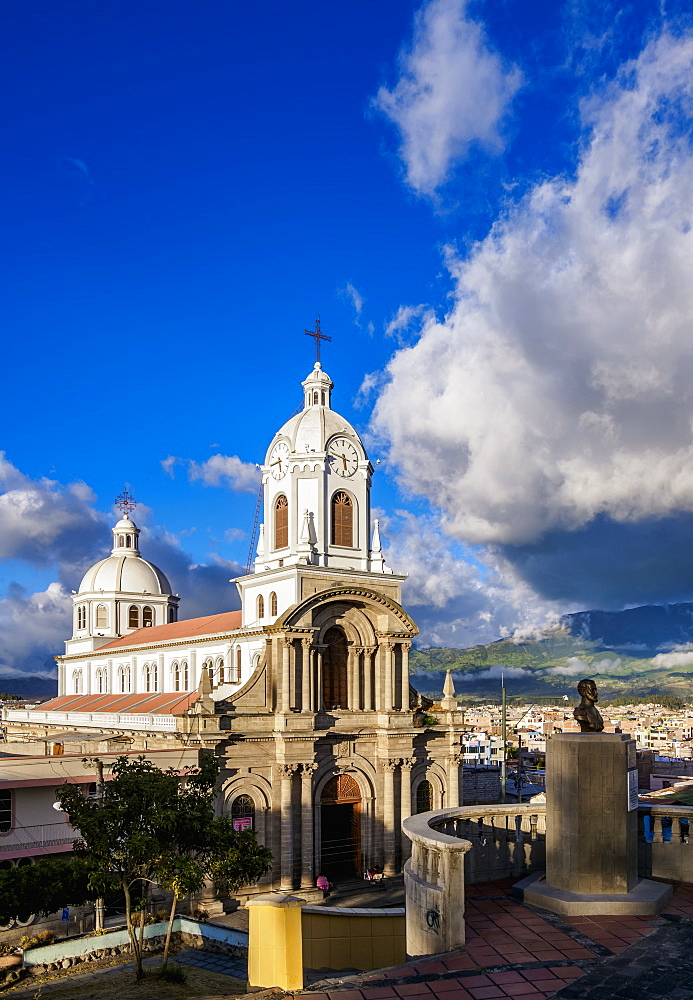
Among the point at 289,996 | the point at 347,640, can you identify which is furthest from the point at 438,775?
the point at 289,996

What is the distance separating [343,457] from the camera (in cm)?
4581

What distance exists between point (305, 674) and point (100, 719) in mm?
14620

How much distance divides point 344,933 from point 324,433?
34.4m

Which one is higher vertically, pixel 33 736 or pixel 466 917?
pixel 466 917

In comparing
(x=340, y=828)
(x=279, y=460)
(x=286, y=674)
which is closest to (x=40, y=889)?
(x=286, y=674)

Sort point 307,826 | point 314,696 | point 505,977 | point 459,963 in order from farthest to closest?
point 314,696 < point 307,826 < point 459,963 < point 505,977

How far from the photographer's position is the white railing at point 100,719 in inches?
1560

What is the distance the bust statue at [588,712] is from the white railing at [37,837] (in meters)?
22.8

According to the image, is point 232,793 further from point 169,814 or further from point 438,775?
point 169,814

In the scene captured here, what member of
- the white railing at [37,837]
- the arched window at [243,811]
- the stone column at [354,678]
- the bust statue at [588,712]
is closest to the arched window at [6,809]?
the white railing at [37,837]

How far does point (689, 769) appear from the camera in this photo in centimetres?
10538

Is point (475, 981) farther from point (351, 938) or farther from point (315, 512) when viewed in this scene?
point (315, 512)

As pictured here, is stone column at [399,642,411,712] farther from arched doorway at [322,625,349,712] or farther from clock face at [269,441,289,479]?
clock face at [269,441,289,479]

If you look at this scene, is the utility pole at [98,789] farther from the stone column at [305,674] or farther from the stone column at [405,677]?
the stone column at [405,677]
